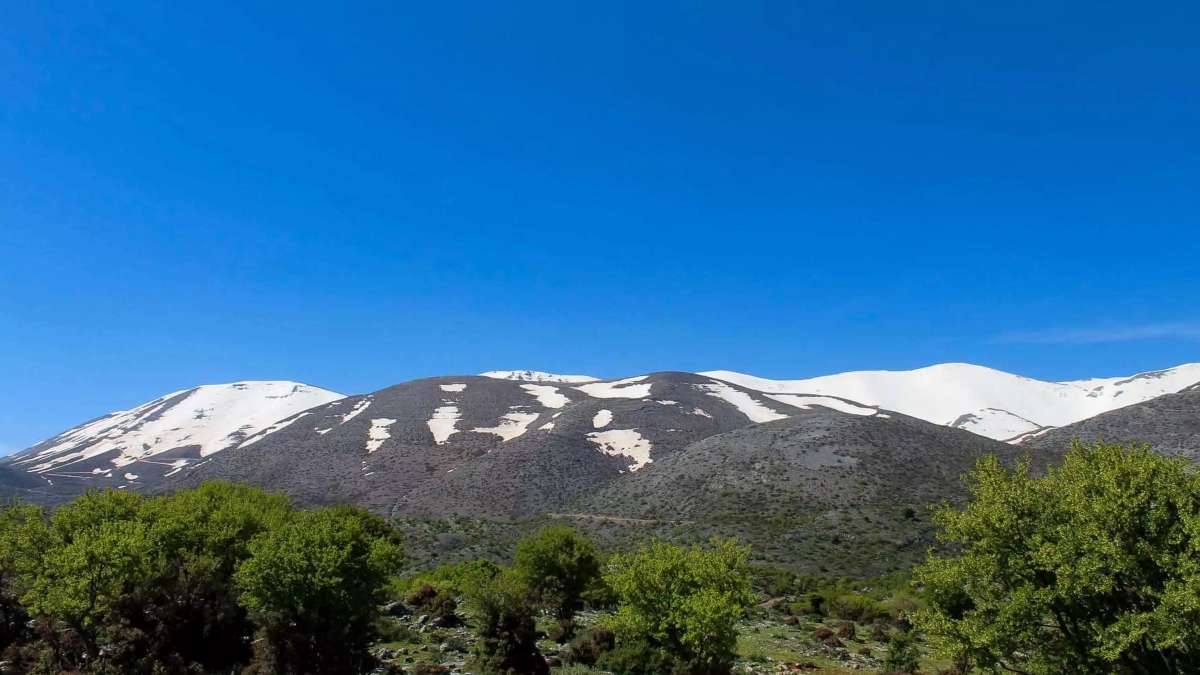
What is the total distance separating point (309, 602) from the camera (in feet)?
71.2

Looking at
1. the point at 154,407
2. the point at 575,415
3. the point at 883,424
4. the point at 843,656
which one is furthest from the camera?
the point at 154,407

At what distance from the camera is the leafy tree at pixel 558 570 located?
33.9 metres

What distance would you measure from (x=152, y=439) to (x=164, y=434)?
139 inches

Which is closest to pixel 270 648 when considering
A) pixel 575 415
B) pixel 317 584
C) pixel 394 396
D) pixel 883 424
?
pixel 317 584

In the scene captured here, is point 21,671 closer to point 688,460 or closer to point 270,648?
point 270,648

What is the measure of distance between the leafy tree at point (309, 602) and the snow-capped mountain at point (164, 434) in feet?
319

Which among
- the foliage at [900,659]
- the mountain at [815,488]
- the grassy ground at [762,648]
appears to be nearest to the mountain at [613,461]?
the mountain at [815,488]

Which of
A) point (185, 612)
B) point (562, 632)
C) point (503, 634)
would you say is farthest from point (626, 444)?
point (185, 612)

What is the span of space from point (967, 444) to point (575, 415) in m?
51.3

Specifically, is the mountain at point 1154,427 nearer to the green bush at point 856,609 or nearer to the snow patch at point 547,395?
the green bush at point 856,609

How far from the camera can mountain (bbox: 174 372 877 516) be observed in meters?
78.0

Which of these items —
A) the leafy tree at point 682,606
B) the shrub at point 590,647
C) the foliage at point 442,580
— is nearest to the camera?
the leafy tree at point 682,606

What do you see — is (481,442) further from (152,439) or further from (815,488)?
(152,439)

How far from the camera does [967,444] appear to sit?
74.8 m
